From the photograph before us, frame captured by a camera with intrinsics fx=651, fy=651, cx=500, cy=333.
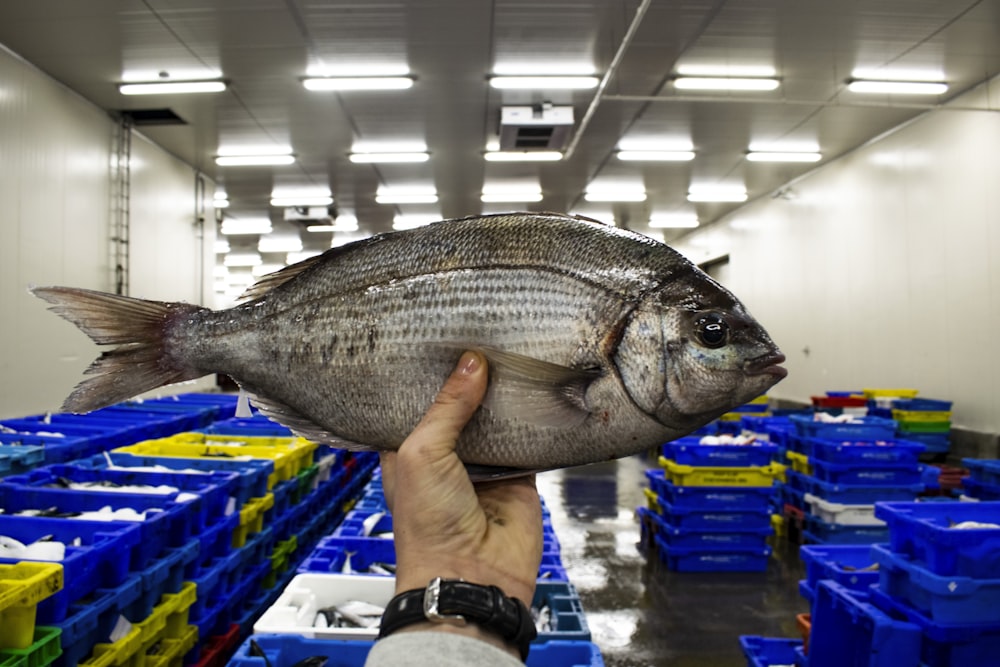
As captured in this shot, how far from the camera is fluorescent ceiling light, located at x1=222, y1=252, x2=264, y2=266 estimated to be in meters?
19.7

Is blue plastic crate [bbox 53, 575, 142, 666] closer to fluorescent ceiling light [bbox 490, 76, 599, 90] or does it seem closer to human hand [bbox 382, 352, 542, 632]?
human hand [bbox 382, 352, 542, 632]

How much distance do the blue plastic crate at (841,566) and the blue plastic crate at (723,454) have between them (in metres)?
A: 2.23

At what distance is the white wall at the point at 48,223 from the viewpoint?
6094 mm

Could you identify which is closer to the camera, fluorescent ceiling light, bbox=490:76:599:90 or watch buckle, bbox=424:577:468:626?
watch buckle, bbox=424:577:468:626

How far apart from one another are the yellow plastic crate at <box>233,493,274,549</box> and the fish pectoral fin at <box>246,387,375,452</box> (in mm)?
2822

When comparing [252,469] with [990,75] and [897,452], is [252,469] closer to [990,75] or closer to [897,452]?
[897,452]

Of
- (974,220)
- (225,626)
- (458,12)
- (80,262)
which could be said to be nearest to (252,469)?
(225,626)

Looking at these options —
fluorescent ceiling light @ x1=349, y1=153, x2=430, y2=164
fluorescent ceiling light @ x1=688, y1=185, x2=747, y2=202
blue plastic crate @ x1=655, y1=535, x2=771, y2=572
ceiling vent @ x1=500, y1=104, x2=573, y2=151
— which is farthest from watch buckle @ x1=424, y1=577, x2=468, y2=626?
fluorescent ceiling light @ x1=688, y1=185, x2=747, y2=202

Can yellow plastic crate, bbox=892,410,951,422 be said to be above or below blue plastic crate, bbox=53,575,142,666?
above

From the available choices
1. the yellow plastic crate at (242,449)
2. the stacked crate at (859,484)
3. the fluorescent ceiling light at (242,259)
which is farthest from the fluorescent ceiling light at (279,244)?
the stacked crate at (859,484)

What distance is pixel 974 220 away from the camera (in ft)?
25.3

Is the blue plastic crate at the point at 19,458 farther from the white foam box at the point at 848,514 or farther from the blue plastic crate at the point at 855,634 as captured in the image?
the white foam box at the point at 848,514

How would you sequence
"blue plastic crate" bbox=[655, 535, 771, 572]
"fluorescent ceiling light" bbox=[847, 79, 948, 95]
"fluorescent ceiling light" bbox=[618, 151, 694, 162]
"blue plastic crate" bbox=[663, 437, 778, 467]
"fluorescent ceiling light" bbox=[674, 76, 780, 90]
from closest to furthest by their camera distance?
"blue plastic crate" bbox=[655, 535, 771, 572] < "blue plastic crate" bbox=[663, 437, 778, 467] < "fluorescent ceiling light" bbox=[674, 76, 780, 90] < "fluorescent ceiling light" bbox=[847, 79, 948, 95] < "fluorescent ceiling light" bbox=[618, 151, 694, 162]

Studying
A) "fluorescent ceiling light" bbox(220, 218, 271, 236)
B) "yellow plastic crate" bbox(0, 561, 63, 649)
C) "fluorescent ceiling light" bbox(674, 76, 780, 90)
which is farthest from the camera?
"fluorescent ceiling light" bbox(220, 218, 271, 236)
